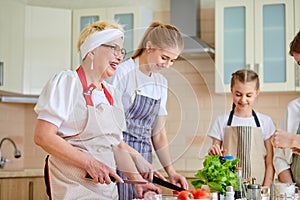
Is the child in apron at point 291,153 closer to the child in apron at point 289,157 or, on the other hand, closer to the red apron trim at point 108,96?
the child in apron at point 289,157

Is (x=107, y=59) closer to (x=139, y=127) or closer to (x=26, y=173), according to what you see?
(x=139, y=127)

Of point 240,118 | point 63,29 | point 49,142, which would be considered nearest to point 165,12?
point 63,29

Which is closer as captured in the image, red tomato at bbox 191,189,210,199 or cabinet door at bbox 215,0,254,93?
red tomato at bbox 191,189,210,199

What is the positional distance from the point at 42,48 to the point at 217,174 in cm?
294

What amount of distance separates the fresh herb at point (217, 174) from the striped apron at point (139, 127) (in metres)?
0.24

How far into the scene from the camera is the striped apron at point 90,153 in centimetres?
226

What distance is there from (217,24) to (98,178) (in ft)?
9.48

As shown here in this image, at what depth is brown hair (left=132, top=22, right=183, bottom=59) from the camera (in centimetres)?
→ 233

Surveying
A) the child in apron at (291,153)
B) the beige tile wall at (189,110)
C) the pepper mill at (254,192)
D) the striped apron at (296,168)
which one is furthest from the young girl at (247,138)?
the pepper mill at (254,192)

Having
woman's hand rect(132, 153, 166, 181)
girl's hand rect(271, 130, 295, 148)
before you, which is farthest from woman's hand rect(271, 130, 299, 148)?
woman's hand rect(132, 153, 166, 181)

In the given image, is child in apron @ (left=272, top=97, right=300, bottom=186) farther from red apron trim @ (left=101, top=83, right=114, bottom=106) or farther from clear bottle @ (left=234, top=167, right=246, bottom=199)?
red apron trim @ (left=101, top=83, right=114, bottom=106)

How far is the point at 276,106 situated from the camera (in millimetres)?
4910

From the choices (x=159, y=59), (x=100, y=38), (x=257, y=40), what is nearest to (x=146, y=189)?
(x=159, y=59)

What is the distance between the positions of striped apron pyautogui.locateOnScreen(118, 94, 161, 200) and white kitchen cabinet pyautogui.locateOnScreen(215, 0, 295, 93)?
1.98 metres
